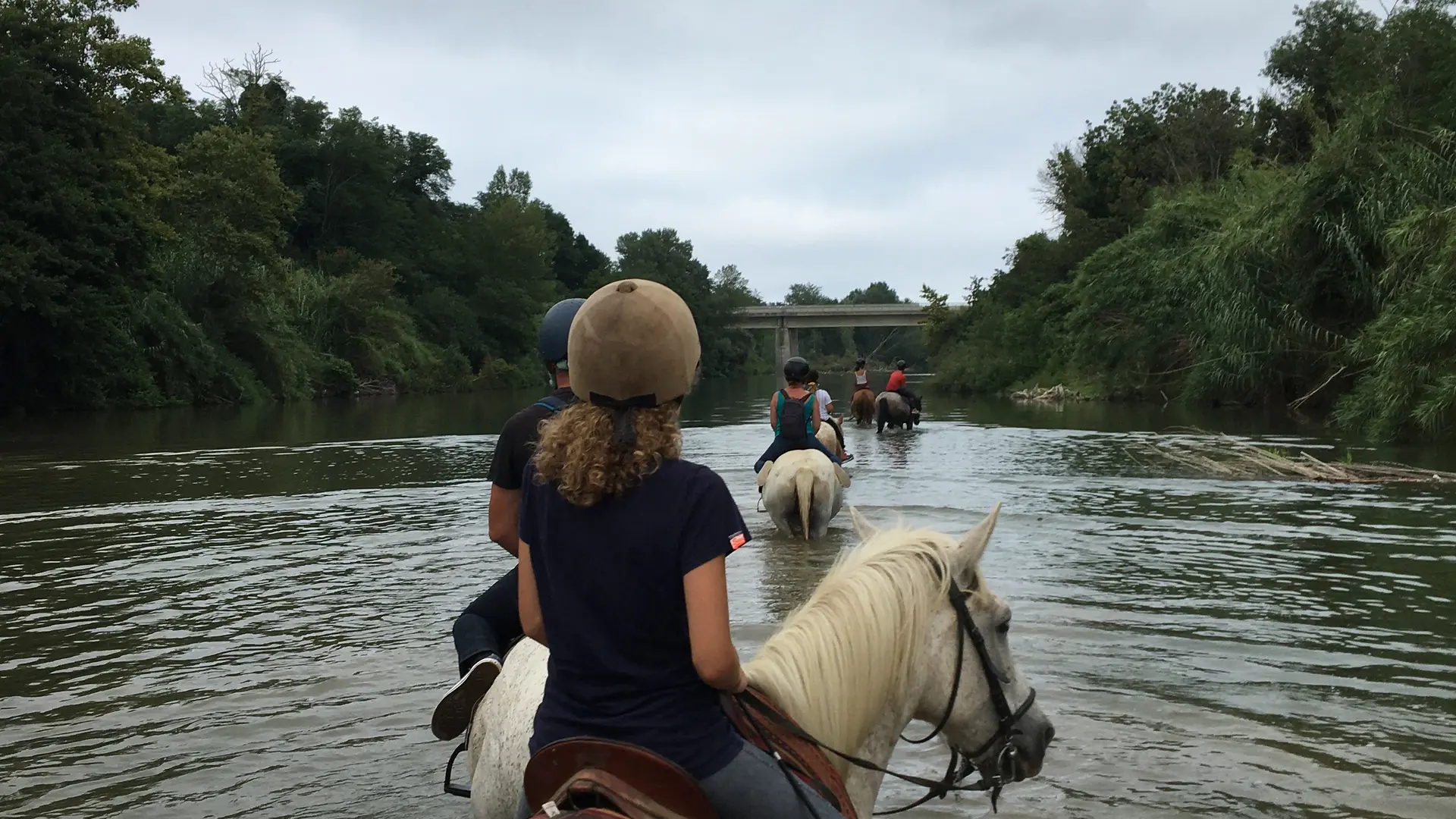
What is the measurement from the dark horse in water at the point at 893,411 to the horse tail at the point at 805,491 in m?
17.2

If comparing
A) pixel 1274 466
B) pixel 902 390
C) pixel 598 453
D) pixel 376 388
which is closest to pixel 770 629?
pixel 598 453

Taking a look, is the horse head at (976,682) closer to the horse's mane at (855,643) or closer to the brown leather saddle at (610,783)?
the horse's mane at (855,643)

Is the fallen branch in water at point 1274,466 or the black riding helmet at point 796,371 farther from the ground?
Result: the black riding helmet at point 796,371

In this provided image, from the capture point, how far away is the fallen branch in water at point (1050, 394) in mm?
49188

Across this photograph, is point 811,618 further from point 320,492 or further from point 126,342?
point 126,342

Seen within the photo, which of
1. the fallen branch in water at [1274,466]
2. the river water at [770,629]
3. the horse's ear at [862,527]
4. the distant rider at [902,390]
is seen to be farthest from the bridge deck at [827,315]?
the horse's ear at [862,527]

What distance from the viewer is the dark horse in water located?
98.3 feet

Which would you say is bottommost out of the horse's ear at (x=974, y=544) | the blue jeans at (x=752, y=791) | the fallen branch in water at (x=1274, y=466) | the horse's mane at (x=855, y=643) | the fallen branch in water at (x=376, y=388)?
the fallen branch in water at (x=1274, y=466)

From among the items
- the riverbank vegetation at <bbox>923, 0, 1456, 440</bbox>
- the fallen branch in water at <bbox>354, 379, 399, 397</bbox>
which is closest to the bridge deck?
the riverbank vegetation at <bbox>923, 0, 1456, 440</bbox>

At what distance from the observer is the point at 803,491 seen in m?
12.6

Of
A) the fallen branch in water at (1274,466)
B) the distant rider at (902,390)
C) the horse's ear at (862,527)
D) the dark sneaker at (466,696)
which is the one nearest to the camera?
the horse's ear at (862,527)

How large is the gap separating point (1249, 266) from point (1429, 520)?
17.2 meters

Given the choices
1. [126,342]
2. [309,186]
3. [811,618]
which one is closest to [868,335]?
[309,186]

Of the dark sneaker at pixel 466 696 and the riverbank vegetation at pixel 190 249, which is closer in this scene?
the dark sneaker at pixel 466 696
